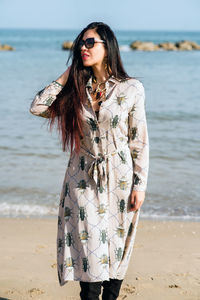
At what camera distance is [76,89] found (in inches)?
112

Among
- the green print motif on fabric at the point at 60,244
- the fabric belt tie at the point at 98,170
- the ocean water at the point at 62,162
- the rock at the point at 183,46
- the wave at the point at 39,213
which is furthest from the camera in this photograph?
the rock at the point at 183,46

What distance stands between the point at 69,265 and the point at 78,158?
0.59 metres

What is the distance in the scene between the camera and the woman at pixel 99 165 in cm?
277

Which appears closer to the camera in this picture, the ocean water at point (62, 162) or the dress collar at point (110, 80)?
the dress collar at point (110, 80)

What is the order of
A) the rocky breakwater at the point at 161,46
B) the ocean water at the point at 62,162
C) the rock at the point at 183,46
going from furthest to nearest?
the rock at the point at 183,46 → the rocky breakwater at the point at 161,46 → the ocean water at the point at 62,162

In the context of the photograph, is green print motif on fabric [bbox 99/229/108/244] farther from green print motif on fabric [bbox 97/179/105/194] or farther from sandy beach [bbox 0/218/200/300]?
sandy beach [bbox 0/218/200/300]

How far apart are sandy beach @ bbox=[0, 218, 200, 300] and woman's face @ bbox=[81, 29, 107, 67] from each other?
1916 mm

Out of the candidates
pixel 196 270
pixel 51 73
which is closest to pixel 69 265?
pixel 196 270

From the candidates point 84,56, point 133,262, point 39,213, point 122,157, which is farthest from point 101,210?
point 39,213

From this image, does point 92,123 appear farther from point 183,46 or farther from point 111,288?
point 183,46

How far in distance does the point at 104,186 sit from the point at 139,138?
1.10 ft

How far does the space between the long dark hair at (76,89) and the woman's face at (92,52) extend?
25 millimetres

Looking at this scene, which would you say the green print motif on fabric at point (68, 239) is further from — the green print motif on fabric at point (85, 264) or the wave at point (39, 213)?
the wave at point (39, 213)

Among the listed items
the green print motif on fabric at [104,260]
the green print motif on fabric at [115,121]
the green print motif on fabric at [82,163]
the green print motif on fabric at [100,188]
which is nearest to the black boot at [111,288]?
the green print motif on fabric at [104,260]
